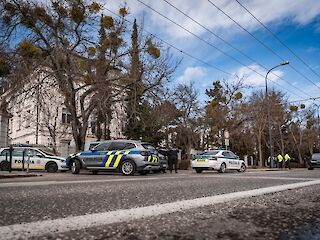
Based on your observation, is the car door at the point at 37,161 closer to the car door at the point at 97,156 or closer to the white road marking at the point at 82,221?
the car door at the point at 97,156

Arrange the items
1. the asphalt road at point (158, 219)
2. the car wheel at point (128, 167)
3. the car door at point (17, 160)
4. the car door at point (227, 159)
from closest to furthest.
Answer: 1. the asphalt road at point (158, 219)
2. the car wheel at point (128, 167)
3. the car door at point (17, 160)
4. the car door at point (227, 159)

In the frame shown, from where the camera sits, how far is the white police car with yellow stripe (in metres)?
14.3

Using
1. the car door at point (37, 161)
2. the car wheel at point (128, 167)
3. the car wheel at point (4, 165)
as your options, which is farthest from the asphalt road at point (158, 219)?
the car wheel at point (4, 165)

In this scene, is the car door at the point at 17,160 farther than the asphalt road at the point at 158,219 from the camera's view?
Yes

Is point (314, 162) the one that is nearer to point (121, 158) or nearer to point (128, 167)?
point (128, 167)

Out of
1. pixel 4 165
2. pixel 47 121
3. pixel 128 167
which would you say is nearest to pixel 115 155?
pixel 128 167

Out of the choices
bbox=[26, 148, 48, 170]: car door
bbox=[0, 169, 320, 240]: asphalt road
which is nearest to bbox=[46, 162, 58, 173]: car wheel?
bbox=[26, 148, 48, 170]: car door

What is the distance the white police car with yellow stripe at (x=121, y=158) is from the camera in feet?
47.0

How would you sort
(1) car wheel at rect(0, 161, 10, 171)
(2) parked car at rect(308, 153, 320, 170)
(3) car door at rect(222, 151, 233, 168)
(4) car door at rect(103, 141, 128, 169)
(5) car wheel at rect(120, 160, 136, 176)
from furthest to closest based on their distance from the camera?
(2) parked car at rect(308, 153, 320, 170), (3) car door at rect(222, 151, 233, 168), (1) car wheel at rect(0, 161, 10, 171), (4) car door at rect(103, 141, 128, 169), (5) car wheel at rect(120, 160, 136, 176)

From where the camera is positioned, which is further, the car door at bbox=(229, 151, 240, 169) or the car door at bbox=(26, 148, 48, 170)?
the car door at bbox=(229, 151, 240, 169)

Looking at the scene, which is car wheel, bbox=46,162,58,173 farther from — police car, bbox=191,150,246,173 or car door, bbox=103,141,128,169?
police car, bbox=191,150,246,173

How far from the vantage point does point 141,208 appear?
3.52 meters

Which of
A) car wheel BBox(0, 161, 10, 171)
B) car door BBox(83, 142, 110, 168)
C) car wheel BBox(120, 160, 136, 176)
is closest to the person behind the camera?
car wheel BBox(120, 160, 136, 176)

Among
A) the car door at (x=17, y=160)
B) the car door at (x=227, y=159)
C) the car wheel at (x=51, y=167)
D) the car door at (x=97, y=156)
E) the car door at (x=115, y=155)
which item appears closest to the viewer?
the car door at (x=115, y=155)
